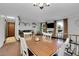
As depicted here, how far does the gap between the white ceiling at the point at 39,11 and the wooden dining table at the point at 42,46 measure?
323 mm

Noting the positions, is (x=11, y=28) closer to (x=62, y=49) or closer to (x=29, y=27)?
(x=29, y=27)

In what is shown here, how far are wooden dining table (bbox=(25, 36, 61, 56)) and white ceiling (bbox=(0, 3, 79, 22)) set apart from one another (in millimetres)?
323

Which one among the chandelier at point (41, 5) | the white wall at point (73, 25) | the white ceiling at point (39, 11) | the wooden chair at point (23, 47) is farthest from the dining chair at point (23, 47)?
the white wall at point (73, 25)

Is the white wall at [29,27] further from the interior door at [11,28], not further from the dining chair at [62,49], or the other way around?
the dining chair at [62,49]

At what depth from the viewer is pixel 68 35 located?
100cm

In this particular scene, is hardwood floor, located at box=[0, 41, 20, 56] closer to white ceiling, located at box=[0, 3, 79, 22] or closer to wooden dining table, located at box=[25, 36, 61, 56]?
wooden dining table, located at box=[25, 36, 61, 56]

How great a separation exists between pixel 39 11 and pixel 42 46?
0.49 metres

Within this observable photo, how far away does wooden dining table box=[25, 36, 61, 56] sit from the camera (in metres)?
1.03

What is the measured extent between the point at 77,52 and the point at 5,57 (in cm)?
87

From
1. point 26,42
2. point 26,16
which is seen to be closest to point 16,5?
point 26,16

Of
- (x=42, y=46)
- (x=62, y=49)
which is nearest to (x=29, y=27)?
(x=42, y=46)

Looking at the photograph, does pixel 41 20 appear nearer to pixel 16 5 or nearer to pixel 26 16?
pixel 26 16

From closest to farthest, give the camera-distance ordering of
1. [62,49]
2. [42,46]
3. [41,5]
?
[41,5] → [62,49] → [42,46]

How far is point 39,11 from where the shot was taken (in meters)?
0.98
